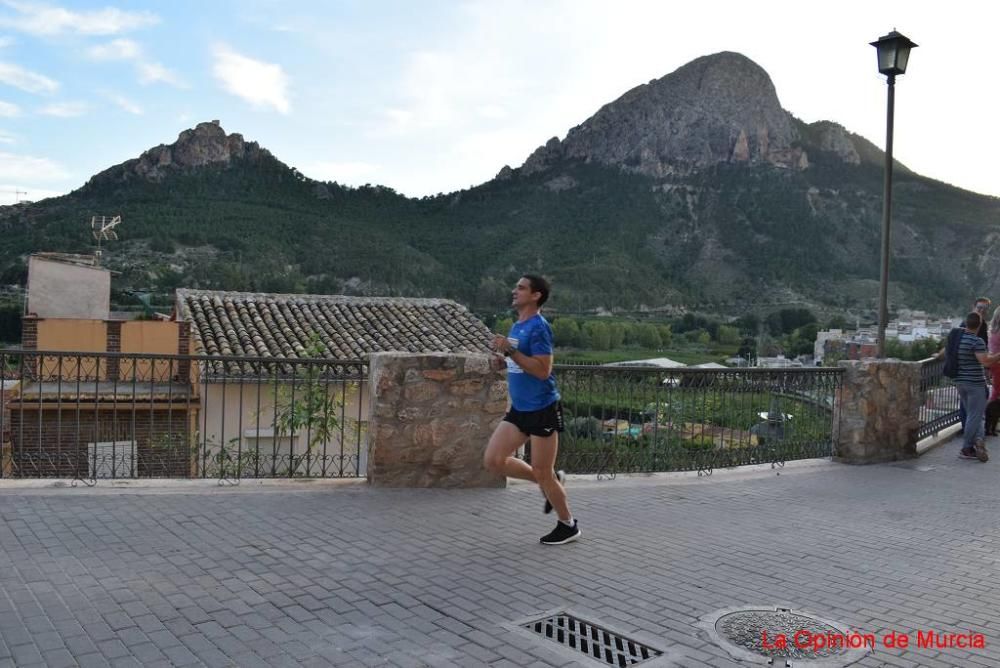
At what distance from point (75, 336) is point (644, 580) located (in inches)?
836

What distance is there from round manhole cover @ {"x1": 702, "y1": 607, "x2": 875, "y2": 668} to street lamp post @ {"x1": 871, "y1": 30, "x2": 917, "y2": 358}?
6.56 metres

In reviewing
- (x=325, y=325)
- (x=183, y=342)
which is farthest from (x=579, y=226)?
(x=183, y=342)

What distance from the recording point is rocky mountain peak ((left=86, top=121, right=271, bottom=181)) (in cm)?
6253

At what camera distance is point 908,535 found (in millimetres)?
5637

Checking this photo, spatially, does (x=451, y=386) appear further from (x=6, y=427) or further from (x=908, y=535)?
(x=6, y=427)

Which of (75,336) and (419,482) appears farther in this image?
(75,336)

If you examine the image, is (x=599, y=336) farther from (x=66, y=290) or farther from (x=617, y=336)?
(x=66, y=290)

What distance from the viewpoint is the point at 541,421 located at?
16.6 feet

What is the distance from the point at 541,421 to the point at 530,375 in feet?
1.04

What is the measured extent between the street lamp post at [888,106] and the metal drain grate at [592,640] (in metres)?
7.23

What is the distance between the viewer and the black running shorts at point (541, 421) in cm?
505

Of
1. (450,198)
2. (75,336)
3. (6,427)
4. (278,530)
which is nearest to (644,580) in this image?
(278,530)

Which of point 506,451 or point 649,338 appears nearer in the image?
point 506,451

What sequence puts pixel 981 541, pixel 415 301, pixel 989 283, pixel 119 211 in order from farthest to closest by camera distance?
pixel 989 283, pixel 119 211, pixel 415 301, pixel 981 541
